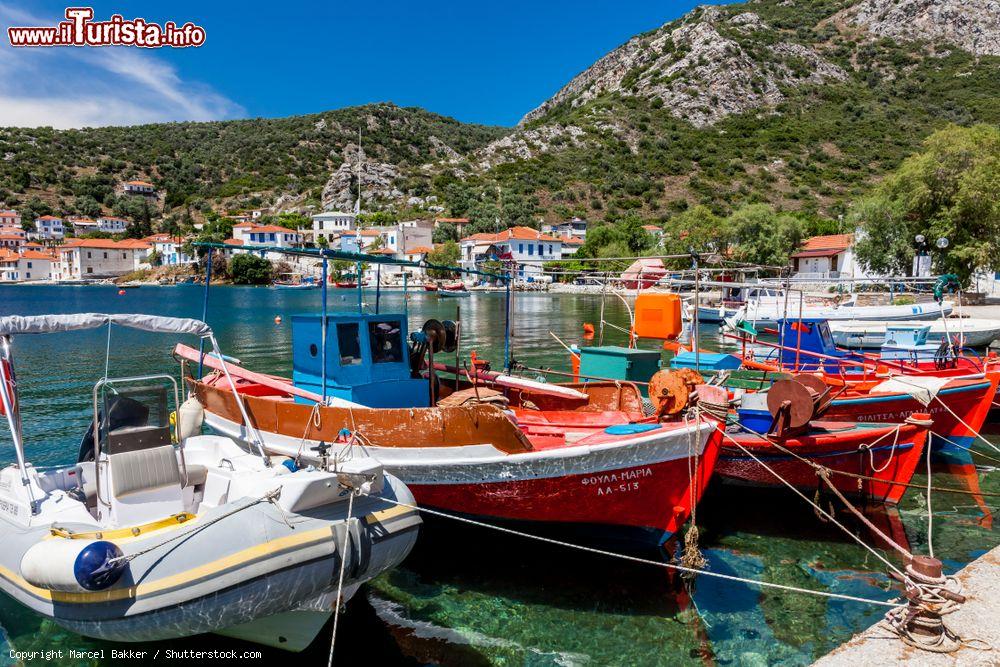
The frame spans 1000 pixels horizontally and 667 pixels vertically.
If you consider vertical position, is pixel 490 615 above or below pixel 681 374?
below

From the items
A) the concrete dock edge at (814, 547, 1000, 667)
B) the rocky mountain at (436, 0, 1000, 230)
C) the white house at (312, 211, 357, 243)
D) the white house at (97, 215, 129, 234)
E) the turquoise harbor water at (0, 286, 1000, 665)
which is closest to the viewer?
the concrete dock edge at (814, 547, 1000, 667)

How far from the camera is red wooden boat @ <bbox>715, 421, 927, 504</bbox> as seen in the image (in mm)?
8961

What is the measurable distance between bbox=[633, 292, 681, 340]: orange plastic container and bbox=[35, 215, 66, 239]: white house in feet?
475

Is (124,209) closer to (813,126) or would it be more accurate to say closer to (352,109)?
(352,109)

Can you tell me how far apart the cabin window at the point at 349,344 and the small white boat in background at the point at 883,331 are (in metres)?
22.5

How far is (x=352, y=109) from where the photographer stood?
168 metres

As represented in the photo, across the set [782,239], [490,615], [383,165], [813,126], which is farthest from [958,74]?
Answer: [490,615]

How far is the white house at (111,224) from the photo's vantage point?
412 feet

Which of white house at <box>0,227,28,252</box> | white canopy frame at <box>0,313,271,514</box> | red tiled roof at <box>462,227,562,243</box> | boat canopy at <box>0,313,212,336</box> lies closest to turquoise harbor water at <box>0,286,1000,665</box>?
white canopy frame at <box>0,313,271,514</box>

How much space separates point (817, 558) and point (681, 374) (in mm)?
3135

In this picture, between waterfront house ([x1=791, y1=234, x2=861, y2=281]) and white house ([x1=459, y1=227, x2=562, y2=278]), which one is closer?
waterfront house ([x1=791, y1=234, x2=861, y2=281])

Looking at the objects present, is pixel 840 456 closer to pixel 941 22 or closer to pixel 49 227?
pixel 49 227

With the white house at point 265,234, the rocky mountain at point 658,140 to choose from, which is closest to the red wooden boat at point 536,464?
the rocky mountain at point 658,140

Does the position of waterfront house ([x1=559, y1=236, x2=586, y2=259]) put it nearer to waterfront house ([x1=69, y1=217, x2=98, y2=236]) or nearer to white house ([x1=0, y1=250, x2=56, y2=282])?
white house ([x1=0, y1=250, x2=56, y2=282])
